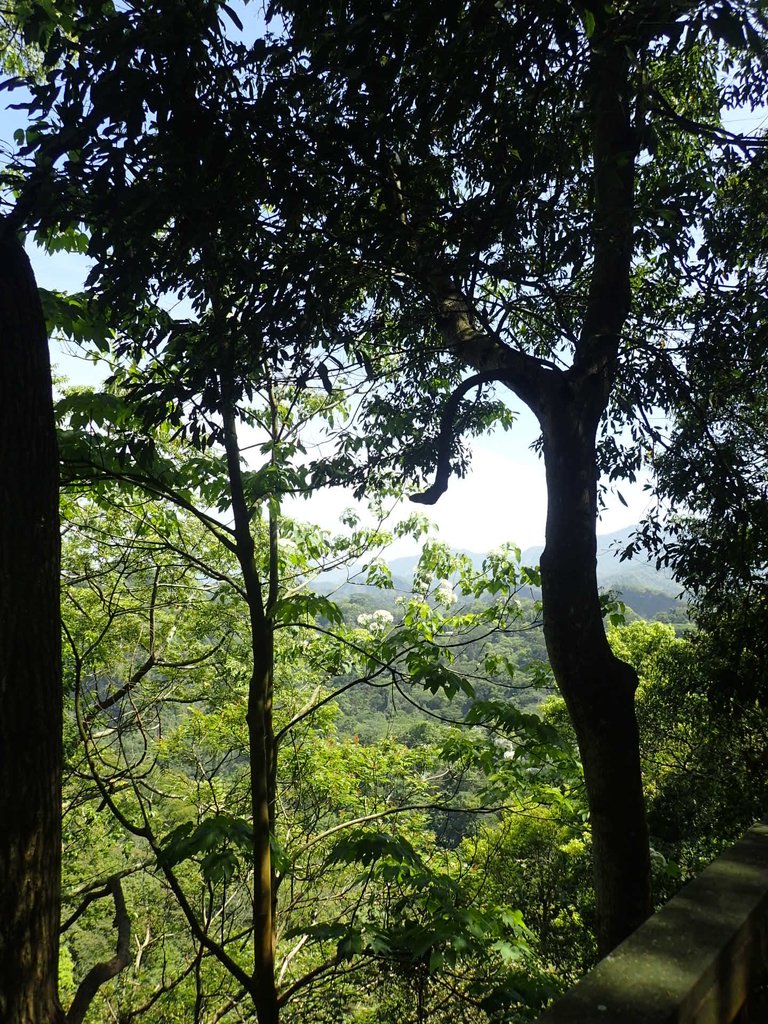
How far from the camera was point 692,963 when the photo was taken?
922 mm

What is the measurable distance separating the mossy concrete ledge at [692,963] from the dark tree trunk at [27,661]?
1.65 metres

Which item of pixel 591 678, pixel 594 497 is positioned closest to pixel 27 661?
pixel 591 678

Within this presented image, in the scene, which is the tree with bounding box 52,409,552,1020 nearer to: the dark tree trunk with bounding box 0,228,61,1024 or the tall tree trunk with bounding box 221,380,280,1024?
the tall tree trunk with bounding box 221,380,280,1024

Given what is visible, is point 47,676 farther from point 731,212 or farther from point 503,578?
Answer: point 731,212

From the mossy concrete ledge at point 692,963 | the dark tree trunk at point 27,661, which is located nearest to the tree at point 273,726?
the dark tree trunk at point 27,661

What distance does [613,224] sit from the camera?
2.73 meters

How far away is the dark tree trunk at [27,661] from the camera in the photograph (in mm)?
1759

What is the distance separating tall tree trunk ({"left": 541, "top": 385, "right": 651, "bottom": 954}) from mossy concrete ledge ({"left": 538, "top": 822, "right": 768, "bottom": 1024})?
1.44 metres

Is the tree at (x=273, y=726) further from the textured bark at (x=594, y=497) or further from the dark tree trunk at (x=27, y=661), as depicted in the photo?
the dark tree trunk at (x=27, y=661)

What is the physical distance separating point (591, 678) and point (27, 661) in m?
2.24

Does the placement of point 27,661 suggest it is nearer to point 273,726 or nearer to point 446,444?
point 446,444

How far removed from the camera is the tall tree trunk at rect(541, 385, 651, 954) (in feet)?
8.53

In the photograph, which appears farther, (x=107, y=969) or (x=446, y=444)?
(x=107, y=969)

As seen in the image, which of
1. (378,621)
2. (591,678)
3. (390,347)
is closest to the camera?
(591,678)
